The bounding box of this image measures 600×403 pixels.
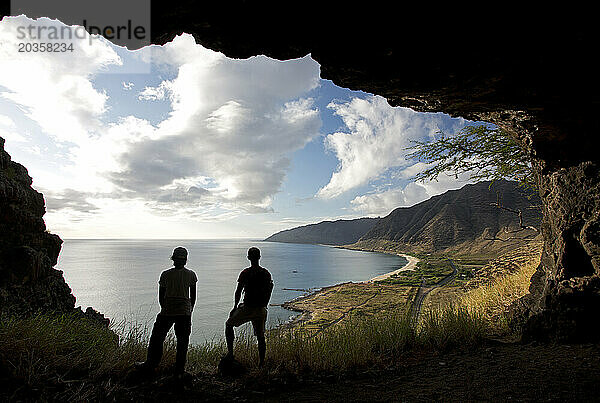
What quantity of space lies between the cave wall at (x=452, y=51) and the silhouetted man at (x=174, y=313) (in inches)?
125

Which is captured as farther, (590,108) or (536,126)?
(536,126)

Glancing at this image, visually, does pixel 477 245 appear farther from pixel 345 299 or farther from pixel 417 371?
pixel 417 371

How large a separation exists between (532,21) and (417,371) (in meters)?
5.06

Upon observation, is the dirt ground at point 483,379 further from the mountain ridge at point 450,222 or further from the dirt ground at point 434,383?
the mountain ridge at point 450,222

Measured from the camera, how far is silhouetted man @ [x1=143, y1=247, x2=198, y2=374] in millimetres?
4762

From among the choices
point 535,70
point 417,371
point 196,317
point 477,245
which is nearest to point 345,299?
point 196,317

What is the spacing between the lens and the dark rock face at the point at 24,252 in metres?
5.74

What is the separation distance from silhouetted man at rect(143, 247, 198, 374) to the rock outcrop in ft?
8.53

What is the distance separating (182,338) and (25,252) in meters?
3.71

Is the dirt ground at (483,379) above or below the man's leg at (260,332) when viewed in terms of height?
below

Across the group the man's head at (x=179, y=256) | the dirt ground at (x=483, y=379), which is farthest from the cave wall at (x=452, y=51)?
the man's head at (x=179, y=256)

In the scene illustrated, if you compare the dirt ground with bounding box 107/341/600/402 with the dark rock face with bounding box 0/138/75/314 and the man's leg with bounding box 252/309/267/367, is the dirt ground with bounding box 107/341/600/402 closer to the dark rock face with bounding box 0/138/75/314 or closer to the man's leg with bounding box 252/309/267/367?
the man's leg with bounding box 252/309/267/367

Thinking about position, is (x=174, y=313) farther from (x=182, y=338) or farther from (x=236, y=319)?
(x=236, y=319)

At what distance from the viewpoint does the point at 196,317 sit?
106 feet
